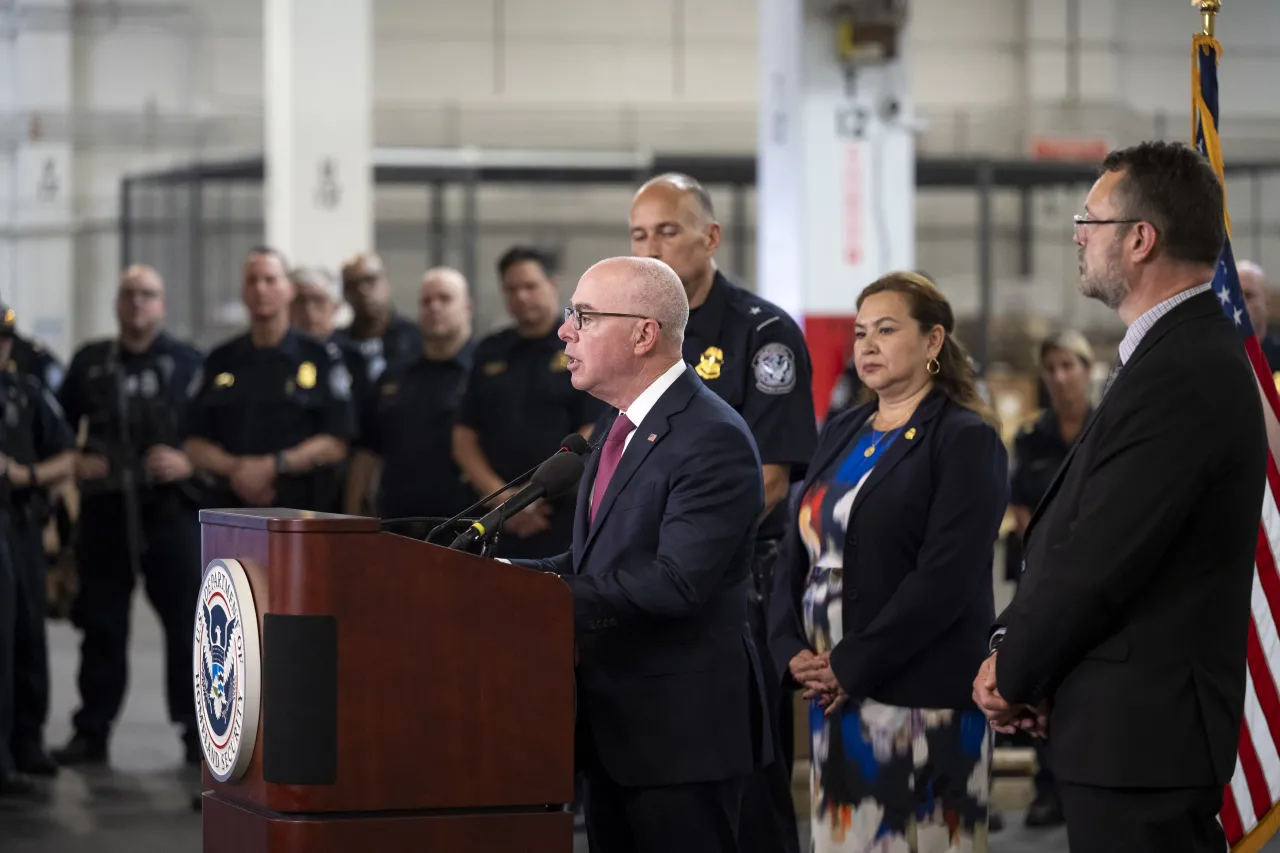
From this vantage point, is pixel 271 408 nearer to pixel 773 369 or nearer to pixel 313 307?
pixel 313 307

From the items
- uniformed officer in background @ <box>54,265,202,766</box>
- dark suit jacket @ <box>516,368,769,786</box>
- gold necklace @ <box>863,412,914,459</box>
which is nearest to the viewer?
dark suit jacket @ <box>516,368,769,786</box>

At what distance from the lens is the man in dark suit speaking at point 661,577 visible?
2.55 meters

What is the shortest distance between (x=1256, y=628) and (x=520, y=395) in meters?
2.84

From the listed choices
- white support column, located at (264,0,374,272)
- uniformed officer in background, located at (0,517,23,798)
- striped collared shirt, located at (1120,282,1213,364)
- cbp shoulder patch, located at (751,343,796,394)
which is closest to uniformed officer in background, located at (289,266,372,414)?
uniformed officer in background, located at (0,517,23,798)

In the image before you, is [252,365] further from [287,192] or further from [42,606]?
[287,192]

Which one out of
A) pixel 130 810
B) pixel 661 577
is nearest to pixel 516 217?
pixel 130 810

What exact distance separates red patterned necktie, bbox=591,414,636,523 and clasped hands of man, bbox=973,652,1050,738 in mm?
677

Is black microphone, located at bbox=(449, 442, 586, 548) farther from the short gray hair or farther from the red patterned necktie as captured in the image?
the short gray hair

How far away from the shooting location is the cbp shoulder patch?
368 centimetres

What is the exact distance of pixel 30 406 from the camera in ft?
18.9

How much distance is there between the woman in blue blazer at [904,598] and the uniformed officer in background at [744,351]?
39cm

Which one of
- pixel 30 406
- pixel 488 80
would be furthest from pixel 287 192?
pixel 488 80

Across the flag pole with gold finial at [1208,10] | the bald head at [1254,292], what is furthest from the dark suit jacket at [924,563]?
the bald head at [1254,292]

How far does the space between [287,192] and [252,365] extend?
438cm
